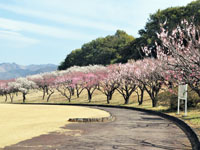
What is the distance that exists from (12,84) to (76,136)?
71602 mm

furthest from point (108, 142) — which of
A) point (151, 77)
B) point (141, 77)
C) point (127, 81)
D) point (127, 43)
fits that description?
point (127, 43)

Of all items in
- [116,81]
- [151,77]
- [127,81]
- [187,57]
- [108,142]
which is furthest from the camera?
[116,81]

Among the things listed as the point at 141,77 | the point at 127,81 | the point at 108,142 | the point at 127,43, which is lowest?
the point at 108,142

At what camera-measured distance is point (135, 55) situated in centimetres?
6669

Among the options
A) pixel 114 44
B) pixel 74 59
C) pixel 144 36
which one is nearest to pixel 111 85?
pixel 144 36

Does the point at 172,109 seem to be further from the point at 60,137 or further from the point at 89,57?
the point at 89,57

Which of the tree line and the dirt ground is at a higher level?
the tree line

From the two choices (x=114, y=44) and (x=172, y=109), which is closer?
(x=172, y=109)

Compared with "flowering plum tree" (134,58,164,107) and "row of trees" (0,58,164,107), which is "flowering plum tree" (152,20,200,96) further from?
"flowering plum tree" (134,58,164,107)

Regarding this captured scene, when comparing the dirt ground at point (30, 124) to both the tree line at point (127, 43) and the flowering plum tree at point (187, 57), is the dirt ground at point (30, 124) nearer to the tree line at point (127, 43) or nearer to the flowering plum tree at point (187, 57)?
the flowering plum tree at point (187, 57)

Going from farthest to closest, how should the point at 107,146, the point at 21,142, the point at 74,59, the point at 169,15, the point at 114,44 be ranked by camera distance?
the point at 74,59 → the point at 114,44 → the point at 169,15 → the point at 21,142 → the point at 107,146

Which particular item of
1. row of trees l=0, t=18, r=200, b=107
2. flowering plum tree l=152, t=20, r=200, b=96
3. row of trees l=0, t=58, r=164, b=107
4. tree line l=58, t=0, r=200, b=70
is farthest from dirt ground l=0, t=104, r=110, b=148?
tree line l=58, t=0, r=200, b=70

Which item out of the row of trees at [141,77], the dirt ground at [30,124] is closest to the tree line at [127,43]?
the row of trees at [141,77]

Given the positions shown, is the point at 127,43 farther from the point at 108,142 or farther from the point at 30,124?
the point at 108,142
